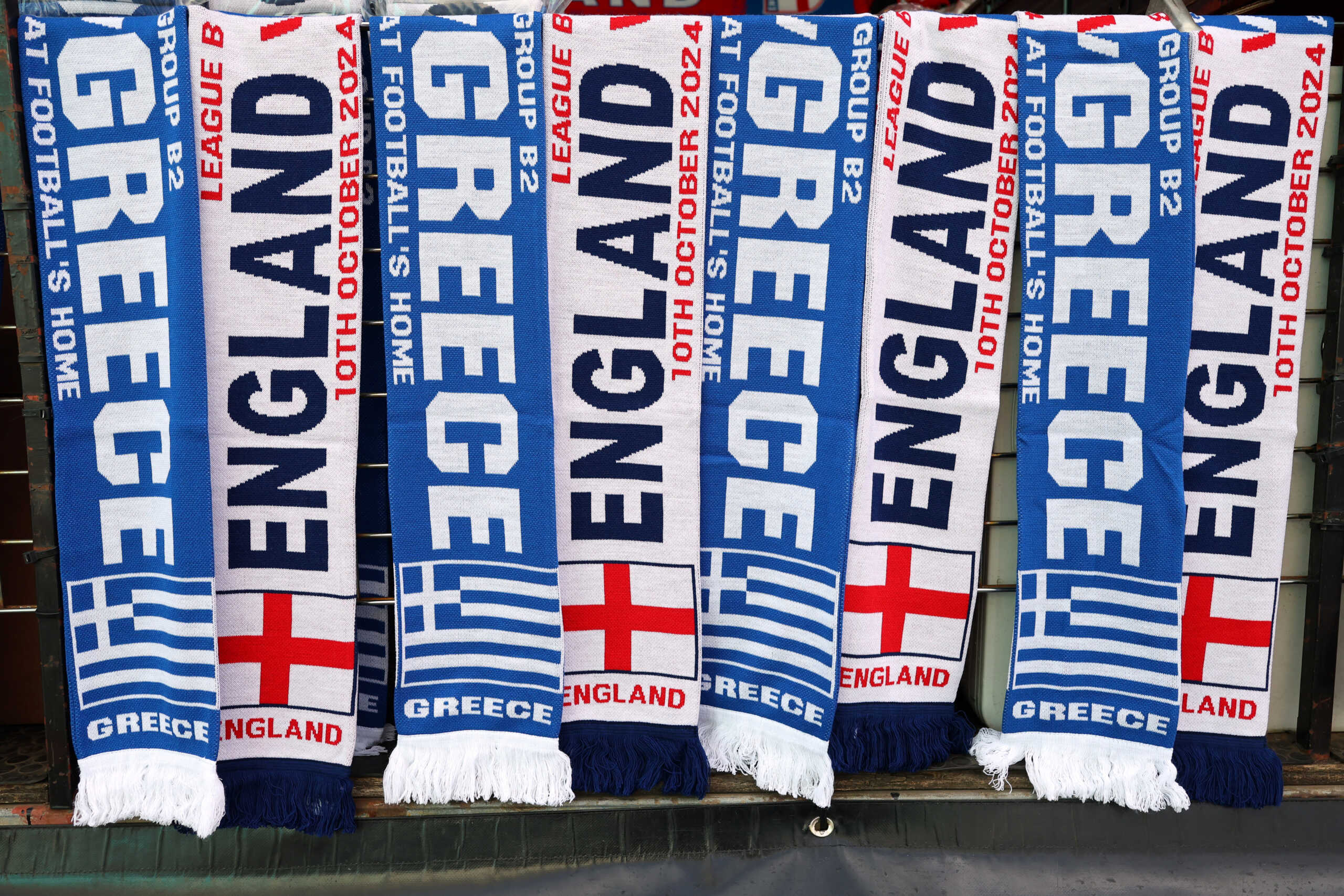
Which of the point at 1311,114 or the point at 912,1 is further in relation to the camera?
the point at 912,1

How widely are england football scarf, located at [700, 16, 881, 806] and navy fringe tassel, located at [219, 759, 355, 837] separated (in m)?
0.95

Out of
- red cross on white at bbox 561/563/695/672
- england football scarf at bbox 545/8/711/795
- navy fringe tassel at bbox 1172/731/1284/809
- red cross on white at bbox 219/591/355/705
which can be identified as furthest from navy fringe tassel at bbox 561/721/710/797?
navy fringe tassel at bbox 1172/731/1284/809

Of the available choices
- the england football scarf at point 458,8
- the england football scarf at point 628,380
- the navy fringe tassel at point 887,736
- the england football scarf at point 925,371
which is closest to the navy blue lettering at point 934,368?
the england football scarf at point 925,371

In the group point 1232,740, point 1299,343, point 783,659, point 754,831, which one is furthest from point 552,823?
point 1299,343

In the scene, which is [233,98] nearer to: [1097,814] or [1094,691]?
[1094,691]

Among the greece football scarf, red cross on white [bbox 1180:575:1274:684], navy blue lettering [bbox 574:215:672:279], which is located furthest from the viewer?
red cross on white [bbox 1180:575:1274:684]

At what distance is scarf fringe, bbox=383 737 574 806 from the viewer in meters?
1.78

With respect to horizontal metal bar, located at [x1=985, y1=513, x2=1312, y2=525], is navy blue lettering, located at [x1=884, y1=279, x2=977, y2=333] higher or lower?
higher

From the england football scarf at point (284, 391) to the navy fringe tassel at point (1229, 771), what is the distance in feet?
6.46

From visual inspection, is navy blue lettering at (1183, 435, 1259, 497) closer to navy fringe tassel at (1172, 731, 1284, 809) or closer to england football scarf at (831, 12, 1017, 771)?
england football scarf at (831, 12, 1017, 771)

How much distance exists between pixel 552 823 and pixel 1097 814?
130cm

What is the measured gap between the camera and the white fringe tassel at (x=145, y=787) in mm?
1721

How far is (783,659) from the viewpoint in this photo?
1852 mm

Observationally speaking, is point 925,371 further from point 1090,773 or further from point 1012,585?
point 1090,773
